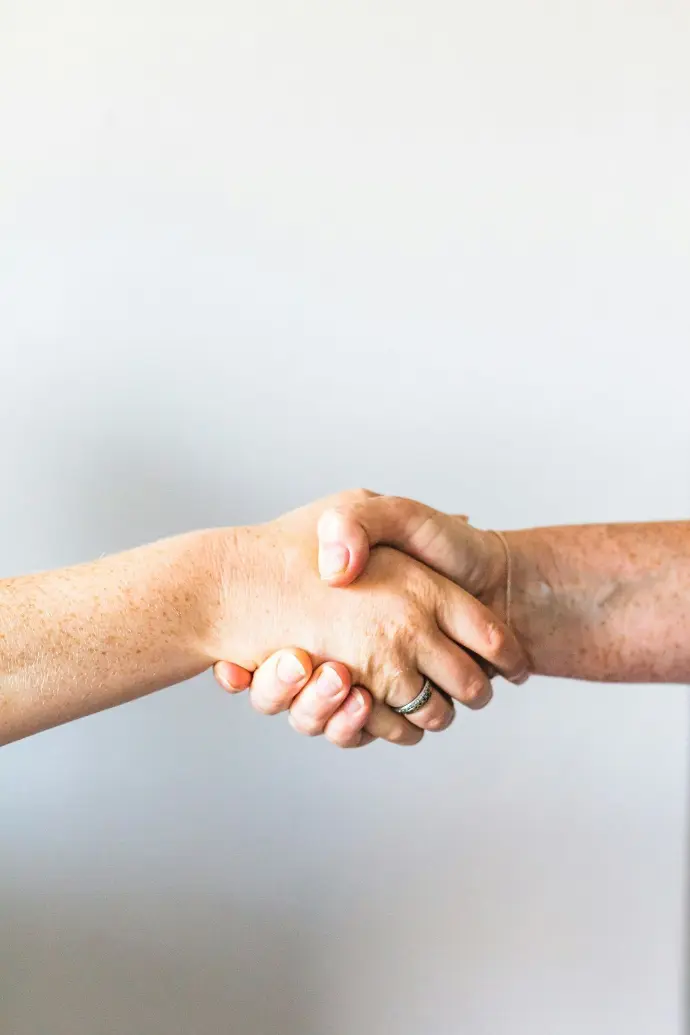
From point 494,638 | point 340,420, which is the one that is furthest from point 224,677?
point 340,420

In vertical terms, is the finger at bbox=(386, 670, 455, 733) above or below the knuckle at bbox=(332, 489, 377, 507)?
below

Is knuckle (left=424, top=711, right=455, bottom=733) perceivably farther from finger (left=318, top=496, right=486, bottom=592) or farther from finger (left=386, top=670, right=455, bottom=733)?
finger (left=318, top=496, right=486, bottom=592)

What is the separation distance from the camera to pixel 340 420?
4.91 ft

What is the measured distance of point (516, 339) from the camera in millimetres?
1504

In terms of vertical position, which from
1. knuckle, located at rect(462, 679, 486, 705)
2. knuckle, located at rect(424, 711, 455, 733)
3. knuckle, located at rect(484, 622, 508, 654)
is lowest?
knuckle, located at rect(424, 711, 455, 733)

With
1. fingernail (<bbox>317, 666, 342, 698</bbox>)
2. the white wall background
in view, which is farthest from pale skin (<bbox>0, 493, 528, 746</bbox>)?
the white wall background

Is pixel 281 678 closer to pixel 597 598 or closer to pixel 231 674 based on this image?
pixel 231 674

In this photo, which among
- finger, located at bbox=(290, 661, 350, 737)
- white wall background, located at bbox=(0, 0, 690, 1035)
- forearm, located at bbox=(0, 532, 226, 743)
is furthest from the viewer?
white wall background, located at bbox=(0, 0, 690, 1035)

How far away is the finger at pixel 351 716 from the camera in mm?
1131

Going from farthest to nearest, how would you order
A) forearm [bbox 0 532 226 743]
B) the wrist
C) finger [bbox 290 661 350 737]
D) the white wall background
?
the white wall background → the wrist → finger [bbox 290 661 350 737] → forearm [bbox 0 532 226 743]

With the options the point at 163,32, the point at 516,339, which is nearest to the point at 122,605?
the point at 516,339

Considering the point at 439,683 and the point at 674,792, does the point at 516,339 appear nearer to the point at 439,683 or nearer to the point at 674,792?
the point at 439,683

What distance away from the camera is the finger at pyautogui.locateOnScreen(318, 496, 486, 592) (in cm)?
108

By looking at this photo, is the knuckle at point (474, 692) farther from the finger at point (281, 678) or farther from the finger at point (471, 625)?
the finger at point (281, 678)
